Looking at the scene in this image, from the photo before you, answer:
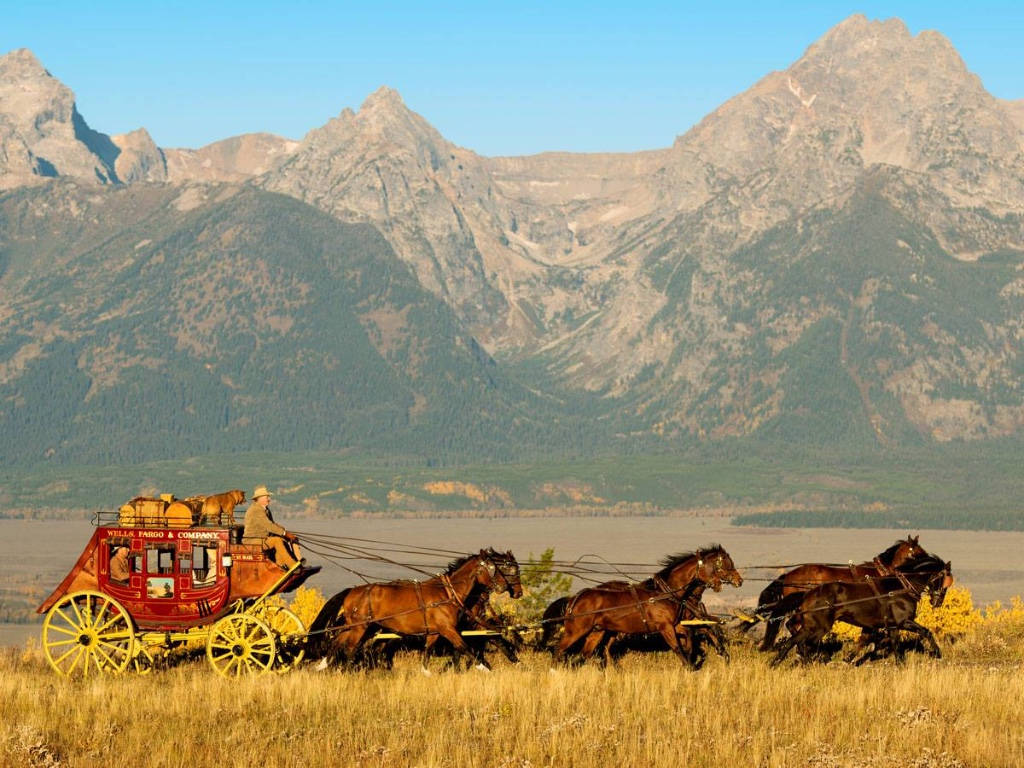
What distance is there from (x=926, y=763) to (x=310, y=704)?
10.8m

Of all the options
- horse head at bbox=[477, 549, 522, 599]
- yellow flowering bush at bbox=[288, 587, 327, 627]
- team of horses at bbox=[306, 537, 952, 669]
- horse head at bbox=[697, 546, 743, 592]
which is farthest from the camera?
yellow flowering bush at bbox=[288, 587, 327, 627]

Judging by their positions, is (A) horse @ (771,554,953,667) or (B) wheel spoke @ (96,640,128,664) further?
(A) horse @ (771,554,953,667)

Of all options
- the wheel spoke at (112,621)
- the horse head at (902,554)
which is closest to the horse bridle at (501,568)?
the wheel spoke at (112,621)

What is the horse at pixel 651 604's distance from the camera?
3416 cm

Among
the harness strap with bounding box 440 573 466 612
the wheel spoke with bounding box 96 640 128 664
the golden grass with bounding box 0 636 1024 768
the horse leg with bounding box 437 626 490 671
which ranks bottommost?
the golden grass with bounding box 0 636 1024 768

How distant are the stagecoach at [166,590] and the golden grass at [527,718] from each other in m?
1.00

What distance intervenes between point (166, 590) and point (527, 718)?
9.47m

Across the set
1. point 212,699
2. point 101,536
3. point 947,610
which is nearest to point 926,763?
point 212,699

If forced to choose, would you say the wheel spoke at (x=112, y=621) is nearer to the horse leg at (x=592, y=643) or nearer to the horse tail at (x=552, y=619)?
the horse tail at (x=552, y=619)

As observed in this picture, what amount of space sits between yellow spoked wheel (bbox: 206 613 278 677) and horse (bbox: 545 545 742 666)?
6181 mm

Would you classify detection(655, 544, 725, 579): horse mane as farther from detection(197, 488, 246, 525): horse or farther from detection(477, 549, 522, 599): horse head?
detection(197, 488, 246, 525): horse

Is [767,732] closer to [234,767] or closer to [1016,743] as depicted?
[1016,743]

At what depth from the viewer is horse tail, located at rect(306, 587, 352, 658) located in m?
34.6

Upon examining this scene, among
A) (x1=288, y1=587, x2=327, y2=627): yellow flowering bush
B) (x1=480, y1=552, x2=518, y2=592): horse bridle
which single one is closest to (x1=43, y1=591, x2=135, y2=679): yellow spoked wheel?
(x1=480, y1=552, x2=518, y2=592): horse bridle
